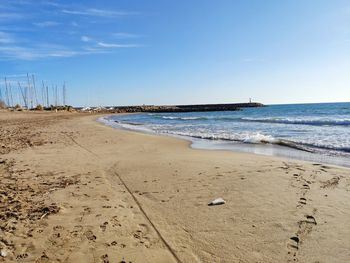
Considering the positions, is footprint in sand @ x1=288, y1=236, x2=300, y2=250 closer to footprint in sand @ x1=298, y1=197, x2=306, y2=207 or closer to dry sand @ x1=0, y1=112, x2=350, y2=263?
dry sand @ x1=0, y1=112, x2=350, y2=263

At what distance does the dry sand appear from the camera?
3566 millimetres

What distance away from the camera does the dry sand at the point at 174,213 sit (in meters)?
3.57

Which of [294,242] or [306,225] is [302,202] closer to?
[306,225]

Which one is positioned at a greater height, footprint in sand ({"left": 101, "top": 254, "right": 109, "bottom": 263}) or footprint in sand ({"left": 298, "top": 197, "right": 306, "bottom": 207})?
footprint in sand ({"left": 298, "top": 197, "right": 306, "bottom": 207})

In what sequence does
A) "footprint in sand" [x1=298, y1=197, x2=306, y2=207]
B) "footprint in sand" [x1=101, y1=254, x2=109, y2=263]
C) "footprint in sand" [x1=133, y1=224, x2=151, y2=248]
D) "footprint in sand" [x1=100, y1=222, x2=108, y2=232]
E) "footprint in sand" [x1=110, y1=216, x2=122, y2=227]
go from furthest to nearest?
1. "footprint in sand" [x1=298, y1=197, x2=306, y2=207]
2. "footprint in sand" [x1=110, y1=216, x2=122, y2=227]
3. "footprint in sand" [x1=100, y1=222, x2=108, y2=232]
4. "footprint in sand" [x1=133, y1=224, x2=151, y2=248]
5. "footprint in sand" [x1=101, y1=254, x2=109, y2=263]

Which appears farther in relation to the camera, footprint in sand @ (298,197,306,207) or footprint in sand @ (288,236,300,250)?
footprint in sand @ (298,197,306,207)

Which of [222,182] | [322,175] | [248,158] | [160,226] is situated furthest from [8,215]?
[248,158]

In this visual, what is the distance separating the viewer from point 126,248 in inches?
144

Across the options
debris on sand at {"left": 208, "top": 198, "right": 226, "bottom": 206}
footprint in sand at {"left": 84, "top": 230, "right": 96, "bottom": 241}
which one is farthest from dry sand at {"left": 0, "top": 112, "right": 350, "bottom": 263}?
debris on sand at {"left": 208, "top": 198, "right": 226, "bottom": 206}

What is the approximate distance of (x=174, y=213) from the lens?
4777mm

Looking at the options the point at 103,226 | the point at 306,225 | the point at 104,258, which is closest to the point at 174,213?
the point at 103,226

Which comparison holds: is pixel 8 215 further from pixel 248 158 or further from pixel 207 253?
pixel 248 158

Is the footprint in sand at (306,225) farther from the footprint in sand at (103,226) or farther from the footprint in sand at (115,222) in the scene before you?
the footprint in sand at (103,226)

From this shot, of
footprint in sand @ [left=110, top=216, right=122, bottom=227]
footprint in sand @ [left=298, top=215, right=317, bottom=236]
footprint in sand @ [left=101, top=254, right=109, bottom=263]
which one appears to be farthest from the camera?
footprint in sand @ [left=110, top=216, right=122, bottom=227]
